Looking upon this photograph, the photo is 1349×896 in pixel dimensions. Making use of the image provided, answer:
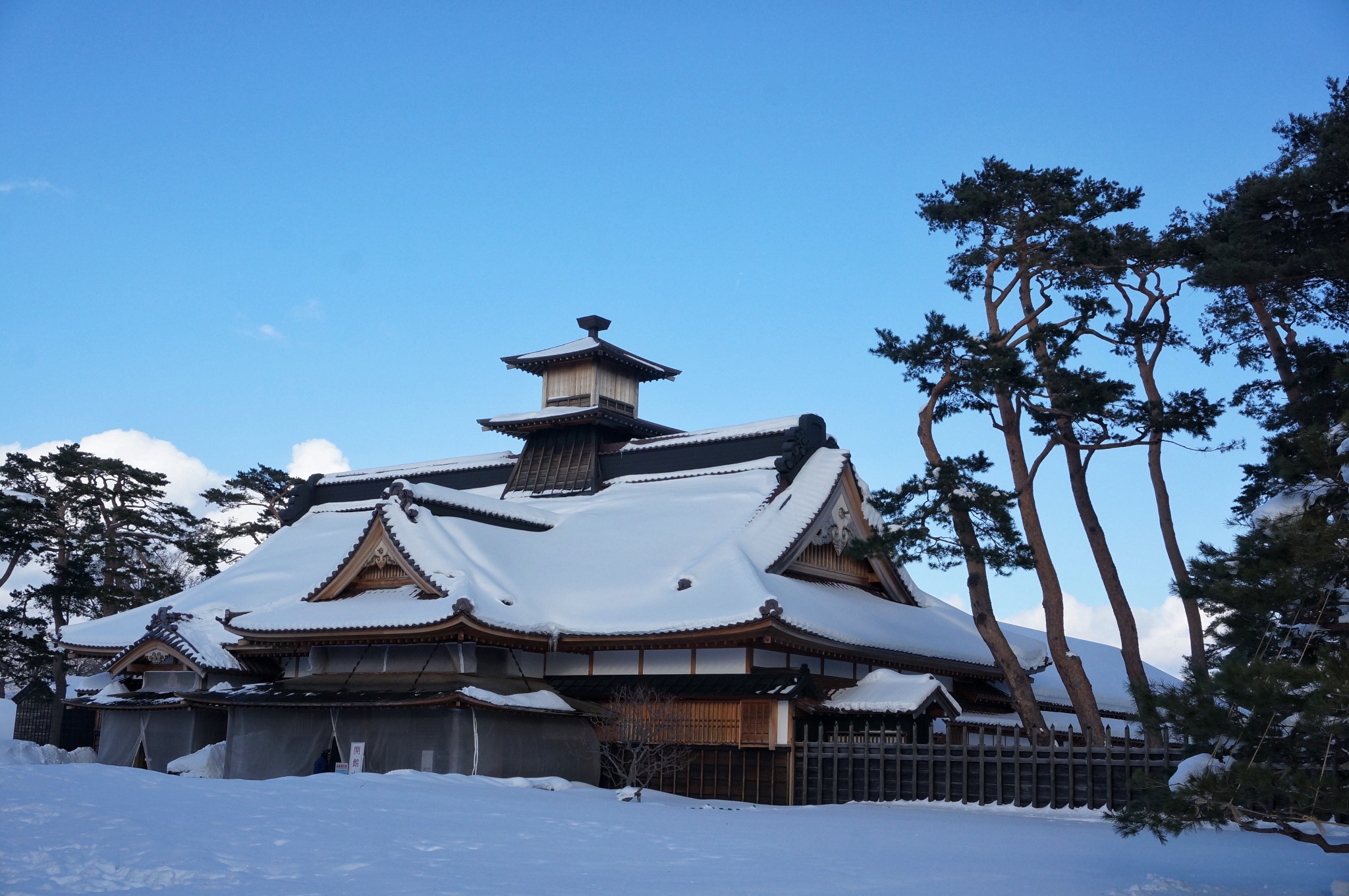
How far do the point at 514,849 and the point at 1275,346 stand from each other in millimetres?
18430

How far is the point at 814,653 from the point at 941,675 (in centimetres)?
551

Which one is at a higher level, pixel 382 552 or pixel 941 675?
pixel 382 552

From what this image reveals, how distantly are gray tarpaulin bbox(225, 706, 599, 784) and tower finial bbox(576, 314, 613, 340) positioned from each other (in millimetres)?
15091

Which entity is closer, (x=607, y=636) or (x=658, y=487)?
(x=607, y=636)

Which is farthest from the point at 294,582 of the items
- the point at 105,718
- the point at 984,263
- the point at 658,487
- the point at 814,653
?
the point at 984,263

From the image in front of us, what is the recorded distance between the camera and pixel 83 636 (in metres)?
28.9

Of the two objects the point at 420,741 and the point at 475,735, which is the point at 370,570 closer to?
the point at 420,741

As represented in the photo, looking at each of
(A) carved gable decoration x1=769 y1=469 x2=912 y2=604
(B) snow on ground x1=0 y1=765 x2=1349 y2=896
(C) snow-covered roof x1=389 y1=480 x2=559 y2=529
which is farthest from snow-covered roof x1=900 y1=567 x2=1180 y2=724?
(B) snow on ground x1=0 y1=765 x2=1349 y2=896

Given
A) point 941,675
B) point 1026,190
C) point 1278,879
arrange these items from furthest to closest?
point 941,675, point 1026,190, point 1278,879

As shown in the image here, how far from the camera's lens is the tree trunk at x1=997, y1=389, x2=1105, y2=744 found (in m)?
20.1

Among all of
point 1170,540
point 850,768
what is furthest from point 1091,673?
point 850,768

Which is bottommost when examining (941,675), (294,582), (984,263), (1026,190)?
(941,675)

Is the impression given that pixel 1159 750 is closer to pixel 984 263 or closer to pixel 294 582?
pixel 984 263

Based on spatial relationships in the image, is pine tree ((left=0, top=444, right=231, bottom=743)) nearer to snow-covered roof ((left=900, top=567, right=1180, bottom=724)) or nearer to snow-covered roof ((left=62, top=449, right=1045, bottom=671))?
snow-covered roof ((left=62, top=449, right=1045, bottom=671))
